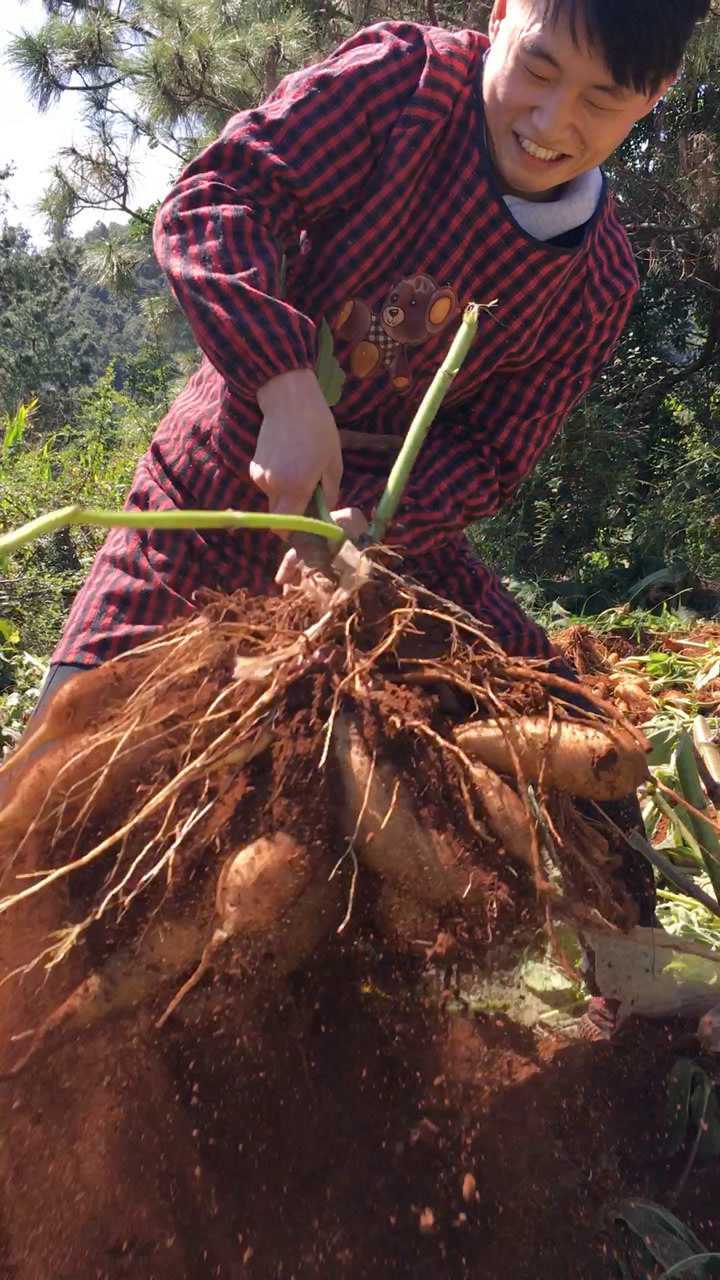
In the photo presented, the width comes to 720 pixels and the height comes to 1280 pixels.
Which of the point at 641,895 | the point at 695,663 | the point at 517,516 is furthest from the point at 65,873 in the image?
the point at 517,516

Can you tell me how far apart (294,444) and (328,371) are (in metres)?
0.19

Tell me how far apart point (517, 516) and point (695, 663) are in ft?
6.18

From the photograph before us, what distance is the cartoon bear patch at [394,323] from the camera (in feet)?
3.87

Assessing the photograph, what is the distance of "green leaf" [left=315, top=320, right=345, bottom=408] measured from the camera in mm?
1128

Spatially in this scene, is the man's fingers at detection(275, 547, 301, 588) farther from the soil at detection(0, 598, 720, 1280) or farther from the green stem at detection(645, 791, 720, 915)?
the green stem at detection(645, 791, 720, 915)

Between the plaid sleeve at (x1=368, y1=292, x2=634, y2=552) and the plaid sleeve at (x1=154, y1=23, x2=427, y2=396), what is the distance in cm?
31

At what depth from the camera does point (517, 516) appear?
15.0 feet

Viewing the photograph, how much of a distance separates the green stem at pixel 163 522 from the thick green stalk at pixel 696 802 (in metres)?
0.75

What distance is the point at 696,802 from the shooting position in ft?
4.91

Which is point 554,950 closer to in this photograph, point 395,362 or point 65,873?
point 65,873

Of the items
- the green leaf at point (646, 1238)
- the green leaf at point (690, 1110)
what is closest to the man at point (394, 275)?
the green leaf at point (690, 1110)

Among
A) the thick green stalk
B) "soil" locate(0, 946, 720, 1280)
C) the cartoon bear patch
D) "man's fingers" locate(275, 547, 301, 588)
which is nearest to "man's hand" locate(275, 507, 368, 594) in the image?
"man's fingers" locate(275, 547, 301, 588)

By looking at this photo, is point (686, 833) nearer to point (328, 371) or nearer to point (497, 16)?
point (328, 371)

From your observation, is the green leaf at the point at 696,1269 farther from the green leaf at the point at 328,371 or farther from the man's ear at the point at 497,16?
the man's ear at the point at 497,16
